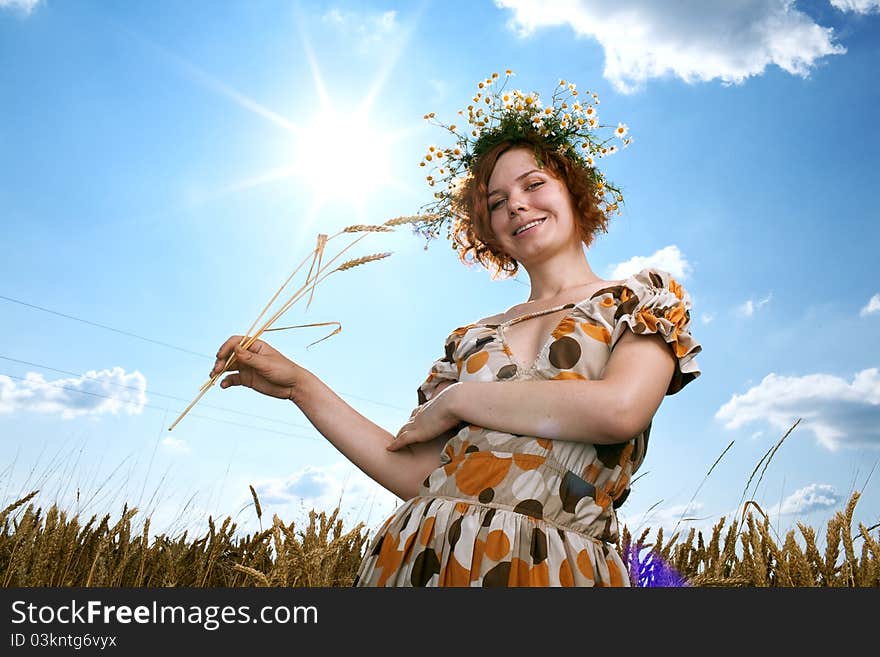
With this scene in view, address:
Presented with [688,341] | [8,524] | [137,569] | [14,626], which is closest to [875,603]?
[688,341]

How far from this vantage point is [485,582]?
172 cm

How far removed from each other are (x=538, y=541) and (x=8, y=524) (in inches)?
92.7

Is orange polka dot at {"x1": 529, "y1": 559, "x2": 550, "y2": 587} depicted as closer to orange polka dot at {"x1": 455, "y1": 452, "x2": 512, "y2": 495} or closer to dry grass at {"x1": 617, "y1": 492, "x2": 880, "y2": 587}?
orange polka dot at {"x1": 455, "y1": 452, "x2": 512, "y2": 495}

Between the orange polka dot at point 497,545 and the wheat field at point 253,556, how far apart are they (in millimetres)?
619

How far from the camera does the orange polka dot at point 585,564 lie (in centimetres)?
174

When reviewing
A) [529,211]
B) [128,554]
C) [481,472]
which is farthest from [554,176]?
[128,554]

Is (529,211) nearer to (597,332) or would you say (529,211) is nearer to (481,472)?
(597,332)

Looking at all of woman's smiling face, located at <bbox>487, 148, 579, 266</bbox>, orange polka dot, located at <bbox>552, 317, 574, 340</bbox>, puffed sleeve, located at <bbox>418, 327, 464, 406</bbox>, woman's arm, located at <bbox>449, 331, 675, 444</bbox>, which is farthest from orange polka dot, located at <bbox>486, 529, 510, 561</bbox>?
woman's smiling face, located at <bbox>487, 148, 579, 266</bbox>

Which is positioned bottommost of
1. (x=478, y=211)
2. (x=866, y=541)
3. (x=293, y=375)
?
(x=866, y=541)

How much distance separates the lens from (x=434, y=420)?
204 cm

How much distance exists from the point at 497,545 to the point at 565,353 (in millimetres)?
537

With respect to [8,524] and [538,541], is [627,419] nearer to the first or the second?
[538,541]

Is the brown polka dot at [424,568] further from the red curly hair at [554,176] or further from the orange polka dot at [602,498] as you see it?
the red curly hair at [554,176]

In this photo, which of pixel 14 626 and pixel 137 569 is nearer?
pixel 14 626
